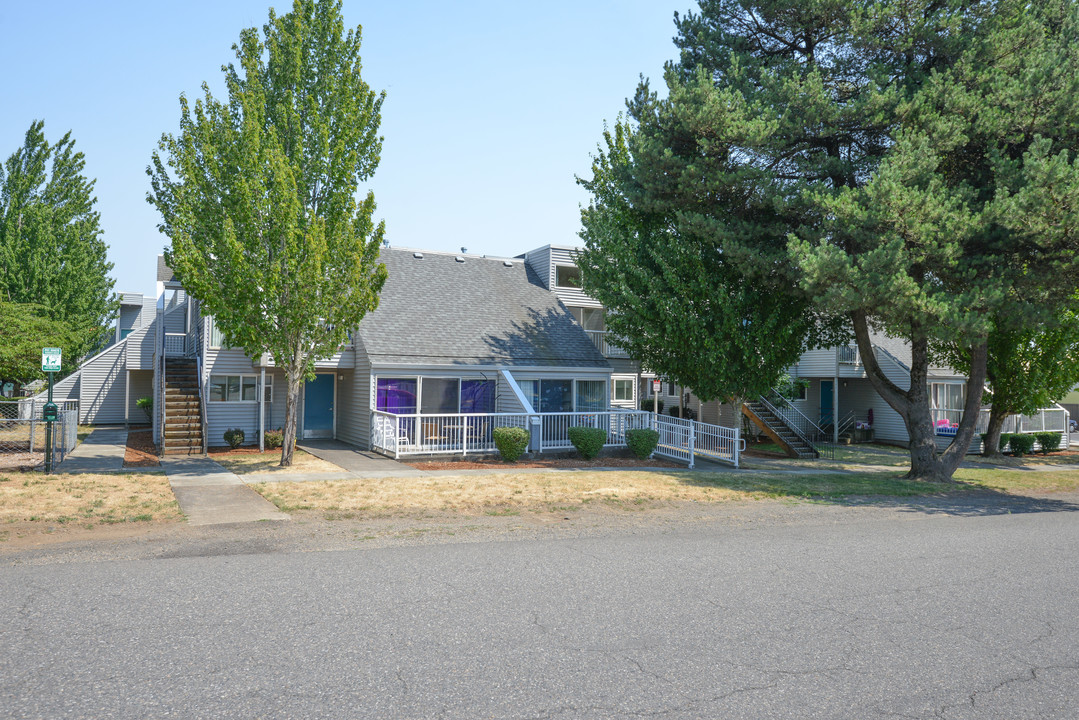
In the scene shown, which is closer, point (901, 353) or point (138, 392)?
point (138, 392)

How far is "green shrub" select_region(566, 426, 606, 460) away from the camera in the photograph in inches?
781

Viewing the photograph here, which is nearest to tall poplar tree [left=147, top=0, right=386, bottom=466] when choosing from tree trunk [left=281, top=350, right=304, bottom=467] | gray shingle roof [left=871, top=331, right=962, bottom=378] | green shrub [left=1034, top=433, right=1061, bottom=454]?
tree trunk [left=281, top=350, right=304, bottom=467]

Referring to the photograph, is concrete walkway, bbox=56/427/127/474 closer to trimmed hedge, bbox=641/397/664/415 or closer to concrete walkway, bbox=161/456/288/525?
concrete walkway, bbox=161/456/288/525

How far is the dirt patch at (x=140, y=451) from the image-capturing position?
17406 millimetres

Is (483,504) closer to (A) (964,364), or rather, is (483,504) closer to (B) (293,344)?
(B) (293,344)

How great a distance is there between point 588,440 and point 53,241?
2491cm

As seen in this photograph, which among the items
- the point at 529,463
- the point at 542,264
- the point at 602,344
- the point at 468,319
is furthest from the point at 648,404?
the point at 529,463

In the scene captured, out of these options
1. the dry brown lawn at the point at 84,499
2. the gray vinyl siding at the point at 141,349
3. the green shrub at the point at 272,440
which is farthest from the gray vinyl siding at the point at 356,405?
the gray vinyl siding at the point at 141,349

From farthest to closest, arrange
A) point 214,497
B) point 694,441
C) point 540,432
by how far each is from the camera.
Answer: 1. point 694,441
2. point 540,432
3. point 214,497

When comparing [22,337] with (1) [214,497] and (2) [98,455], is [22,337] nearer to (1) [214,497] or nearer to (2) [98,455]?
(2) [98,455]

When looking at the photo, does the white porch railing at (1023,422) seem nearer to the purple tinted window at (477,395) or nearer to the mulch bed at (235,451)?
the purple tinted window at (477,395)

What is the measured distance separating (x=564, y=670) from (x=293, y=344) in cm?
1355

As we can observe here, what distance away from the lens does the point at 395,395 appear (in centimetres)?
2172

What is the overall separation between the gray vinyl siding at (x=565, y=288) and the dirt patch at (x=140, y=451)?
50.6 ft
